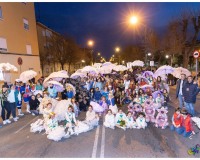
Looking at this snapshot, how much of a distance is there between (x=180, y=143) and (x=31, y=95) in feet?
27.5

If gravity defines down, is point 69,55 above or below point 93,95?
above

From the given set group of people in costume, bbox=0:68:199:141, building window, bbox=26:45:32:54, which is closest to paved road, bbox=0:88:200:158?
group of people in costume, bbox=0:68:199:141

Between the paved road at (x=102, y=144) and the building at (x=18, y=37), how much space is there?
13.3 metres

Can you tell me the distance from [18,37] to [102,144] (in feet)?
63.0

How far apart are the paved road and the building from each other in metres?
13.3

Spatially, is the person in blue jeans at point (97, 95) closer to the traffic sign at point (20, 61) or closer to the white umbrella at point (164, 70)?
the white umbrella at point (164, 70)

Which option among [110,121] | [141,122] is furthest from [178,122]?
[110,121]

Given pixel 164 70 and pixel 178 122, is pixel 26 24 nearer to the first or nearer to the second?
pixel 164 70

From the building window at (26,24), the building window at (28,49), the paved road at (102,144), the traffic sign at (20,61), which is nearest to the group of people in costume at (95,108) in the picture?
the paved road at (102,144)

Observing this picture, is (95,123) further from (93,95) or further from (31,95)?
(31,95)

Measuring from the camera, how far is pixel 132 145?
244 inches

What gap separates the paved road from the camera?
5.71 m

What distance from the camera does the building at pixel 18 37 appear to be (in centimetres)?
1872

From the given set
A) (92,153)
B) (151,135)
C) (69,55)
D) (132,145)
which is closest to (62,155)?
(92,153)
